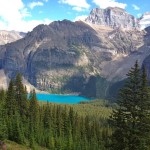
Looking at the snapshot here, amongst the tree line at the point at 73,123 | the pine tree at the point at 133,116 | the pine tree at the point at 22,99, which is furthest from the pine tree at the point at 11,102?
the pine tree at the point at 133,116

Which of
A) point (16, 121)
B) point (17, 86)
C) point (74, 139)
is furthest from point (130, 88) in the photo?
point (74, 139)

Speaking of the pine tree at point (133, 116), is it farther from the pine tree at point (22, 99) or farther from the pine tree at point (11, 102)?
the pine tree at point (22, 99)

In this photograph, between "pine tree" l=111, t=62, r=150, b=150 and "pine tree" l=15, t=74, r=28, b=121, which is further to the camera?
"pine tree" l=15, t=74, r=28, b=121

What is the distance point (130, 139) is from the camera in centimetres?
3859

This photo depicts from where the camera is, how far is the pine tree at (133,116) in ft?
125

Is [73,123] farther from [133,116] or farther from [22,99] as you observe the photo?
[133,116]

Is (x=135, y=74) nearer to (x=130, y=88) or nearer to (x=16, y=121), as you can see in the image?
(x=130, y=88)

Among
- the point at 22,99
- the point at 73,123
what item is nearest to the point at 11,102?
the point at 22,99

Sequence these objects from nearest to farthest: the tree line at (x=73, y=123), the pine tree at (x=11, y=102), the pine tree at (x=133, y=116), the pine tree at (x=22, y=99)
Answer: the pine tree at (x=133, y=116) < the tree line at (x=73, y=123) < the pine tree at (x=11, y=102) < the pine tree at (x=22, y=99)

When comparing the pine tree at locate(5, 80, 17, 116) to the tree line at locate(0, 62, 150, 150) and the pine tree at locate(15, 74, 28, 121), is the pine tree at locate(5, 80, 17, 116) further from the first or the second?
the pine tree at locate(15, 74, 28, 121)

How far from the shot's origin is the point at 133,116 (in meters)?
38.7

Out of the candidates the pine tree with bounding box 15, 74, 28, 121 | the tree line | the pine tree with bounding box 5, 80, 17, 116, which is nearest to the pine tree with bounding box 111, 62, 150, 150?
the tree line

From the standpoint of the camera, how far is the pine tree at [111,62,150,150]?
38.2 meters

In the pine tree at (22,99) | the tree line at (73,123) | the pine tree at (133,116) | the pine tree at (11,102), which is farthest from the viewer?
the pine tree at (22,99)
